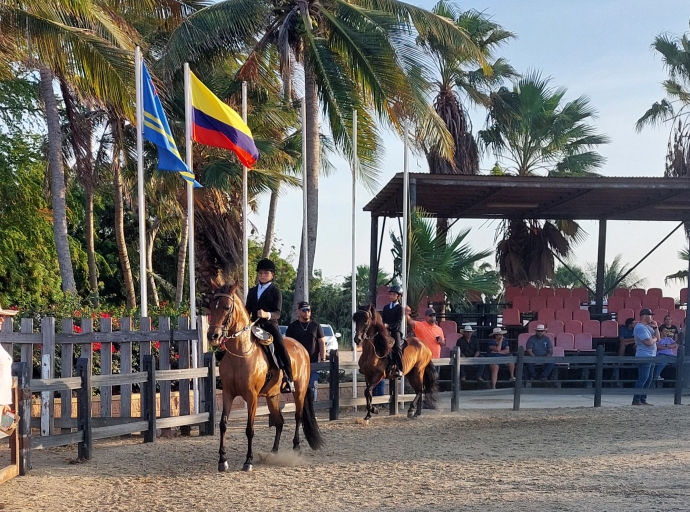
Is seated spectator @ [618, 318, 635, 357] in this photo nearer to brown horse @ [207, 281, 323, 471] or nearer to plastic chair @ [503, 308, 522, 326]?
plastic chair @ [503, 308, 522, 326]

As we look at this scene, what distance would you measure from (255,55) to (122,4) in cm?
311

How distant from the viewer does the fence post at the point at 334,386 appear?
14.8m

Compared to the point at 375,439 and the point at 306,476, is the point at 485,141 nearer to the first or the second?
the point at 375,439

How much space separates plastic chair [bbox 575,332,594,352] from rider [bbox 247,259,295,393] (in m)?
12.5

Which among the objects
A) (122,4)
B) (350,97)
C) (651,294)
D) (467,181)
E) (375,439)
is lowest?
(375,439)

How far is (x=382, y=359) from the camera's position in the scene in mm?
15039

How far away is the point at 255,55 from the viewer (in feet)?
66.9

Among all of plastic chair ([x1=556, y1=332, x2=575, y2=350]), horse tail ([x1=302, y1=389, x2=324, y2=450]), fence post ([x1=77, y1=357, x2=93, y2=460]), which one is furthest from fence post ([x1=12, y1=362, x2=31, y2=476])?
plastic chair ([x1=556, y1=332, x2=575, y2=350])

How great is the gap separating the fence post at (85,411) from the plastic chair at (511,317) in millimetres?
13999

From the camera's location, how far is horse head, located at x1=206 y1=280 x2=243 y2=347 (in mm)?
9438

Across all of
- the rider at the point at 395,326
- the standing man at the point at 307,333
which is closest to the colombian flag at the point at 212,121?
the standing man at the point at 307,333

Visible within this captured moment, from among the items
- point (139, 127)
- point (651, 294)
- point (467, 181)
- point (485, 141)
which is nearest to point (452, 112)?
point (485, 141)

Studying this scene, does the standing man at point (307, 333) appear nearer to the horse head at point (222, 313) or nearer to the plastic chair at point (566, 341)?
the horse head at point (222, 313)

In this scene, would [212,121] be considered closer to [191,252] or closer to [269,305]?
[191,252]
